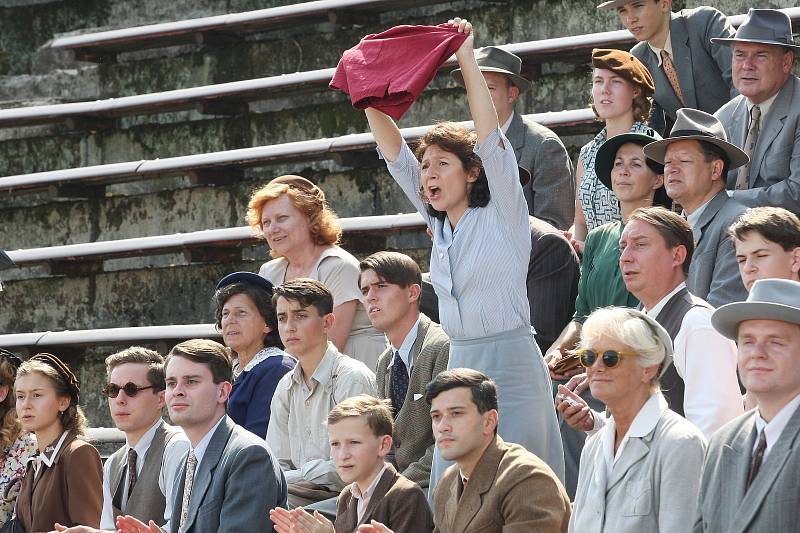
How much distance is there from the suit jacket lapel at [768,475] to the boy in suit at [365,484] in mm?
1318

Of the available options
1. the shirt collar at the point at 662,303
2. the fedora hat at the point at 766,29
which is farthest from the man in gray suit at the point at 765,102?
the shirt collar at the point at 662,303

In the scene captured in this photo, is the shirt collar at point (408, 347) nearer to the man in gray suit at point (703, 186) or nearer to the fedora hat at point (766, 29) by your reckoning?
the man in gray suit at point (703, 186)

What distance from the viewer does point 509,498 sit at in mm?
4461

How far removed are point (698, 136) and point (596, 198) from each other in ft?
2.68

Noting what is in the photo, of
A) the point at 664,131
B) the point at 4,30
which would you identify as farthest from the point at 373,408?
the point at 4,30

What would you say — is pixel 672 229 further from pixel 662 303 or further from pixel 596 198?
pixel 596 198

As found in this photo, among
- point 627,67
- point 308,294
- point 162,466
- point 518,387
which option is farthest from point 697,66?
point 162,466

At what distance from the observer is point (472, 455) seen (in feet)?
15.0

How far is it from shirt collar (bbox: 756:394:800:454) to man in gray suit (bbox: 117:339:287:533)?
184 cm

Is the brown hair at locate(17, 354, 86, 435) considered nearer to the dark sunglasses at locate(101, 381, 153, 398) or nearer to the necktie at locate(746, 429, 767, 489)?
the dark sunglasses at locate(101, 381, 153, 398)

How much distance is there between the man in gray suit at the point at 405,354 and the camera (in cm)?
→ 541

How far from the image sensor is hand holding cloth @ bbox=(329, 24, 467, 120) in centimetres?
509

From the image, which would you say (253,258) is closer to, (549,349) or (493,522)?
(549,349)

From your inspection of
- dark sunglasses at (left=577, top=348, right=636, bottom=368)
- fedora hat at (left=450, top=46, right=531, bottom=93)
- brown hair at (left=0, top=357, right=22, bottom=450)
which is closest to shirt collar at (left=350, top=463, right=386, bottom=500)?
dark sunglasses at (left=577, top=348, right=636, bottom=368)
